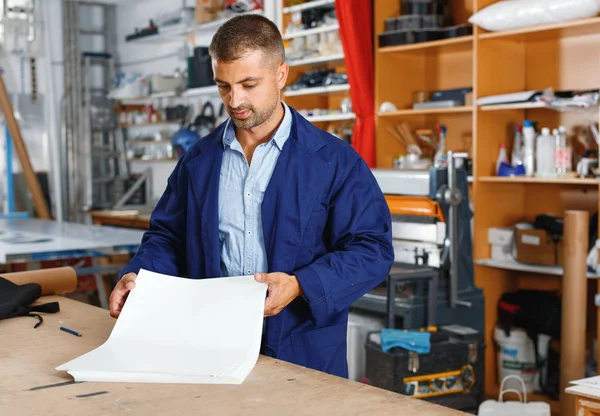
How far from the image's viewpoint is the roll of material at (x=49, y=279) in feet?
8.13

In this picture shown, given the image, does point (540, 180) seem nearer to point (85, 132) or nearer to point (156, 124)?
point (156, 124)

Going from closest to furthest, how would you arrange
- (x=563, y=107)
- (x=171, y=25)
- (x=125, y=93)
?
(x=563, y=107)
(x=171, y=25)
(x=125, y=93)

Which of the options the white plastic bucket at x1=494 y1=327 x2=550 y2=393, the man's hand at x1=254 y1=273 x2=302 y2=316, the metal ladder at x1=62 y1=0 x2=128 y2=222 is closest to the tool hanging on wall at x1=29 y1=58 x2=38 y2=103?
the metal ladder at x1=62 y1=0 x2=128 y2=222

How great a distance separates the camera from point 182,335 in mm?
1707

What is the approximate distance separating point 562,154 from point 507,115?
1.87 ft

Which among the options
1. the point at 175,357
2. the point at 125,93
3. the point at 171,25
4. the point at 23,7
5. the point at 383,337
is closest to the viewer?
the point at 175,357

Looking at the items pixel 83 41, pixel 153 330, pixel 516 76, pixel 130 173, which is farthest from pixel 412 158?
pixel 83 41

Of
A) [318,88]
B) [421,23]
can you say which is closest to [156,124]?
[318,88]

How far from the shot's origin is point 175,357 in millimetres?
1621

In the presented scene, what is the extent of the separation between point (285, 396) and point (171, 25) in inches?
240

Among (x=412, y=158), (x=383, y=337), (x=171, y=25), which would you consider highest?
(x=171, y=25)

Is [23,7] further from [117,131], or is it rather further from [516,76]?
[516,76]

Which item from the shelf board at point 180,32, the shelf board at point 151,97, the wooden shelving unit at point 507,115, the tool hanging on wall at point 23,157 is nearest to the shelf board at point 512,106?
the wooden shelving unit at point 507,115

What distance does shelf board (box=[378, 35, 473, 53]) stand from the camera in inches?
186
